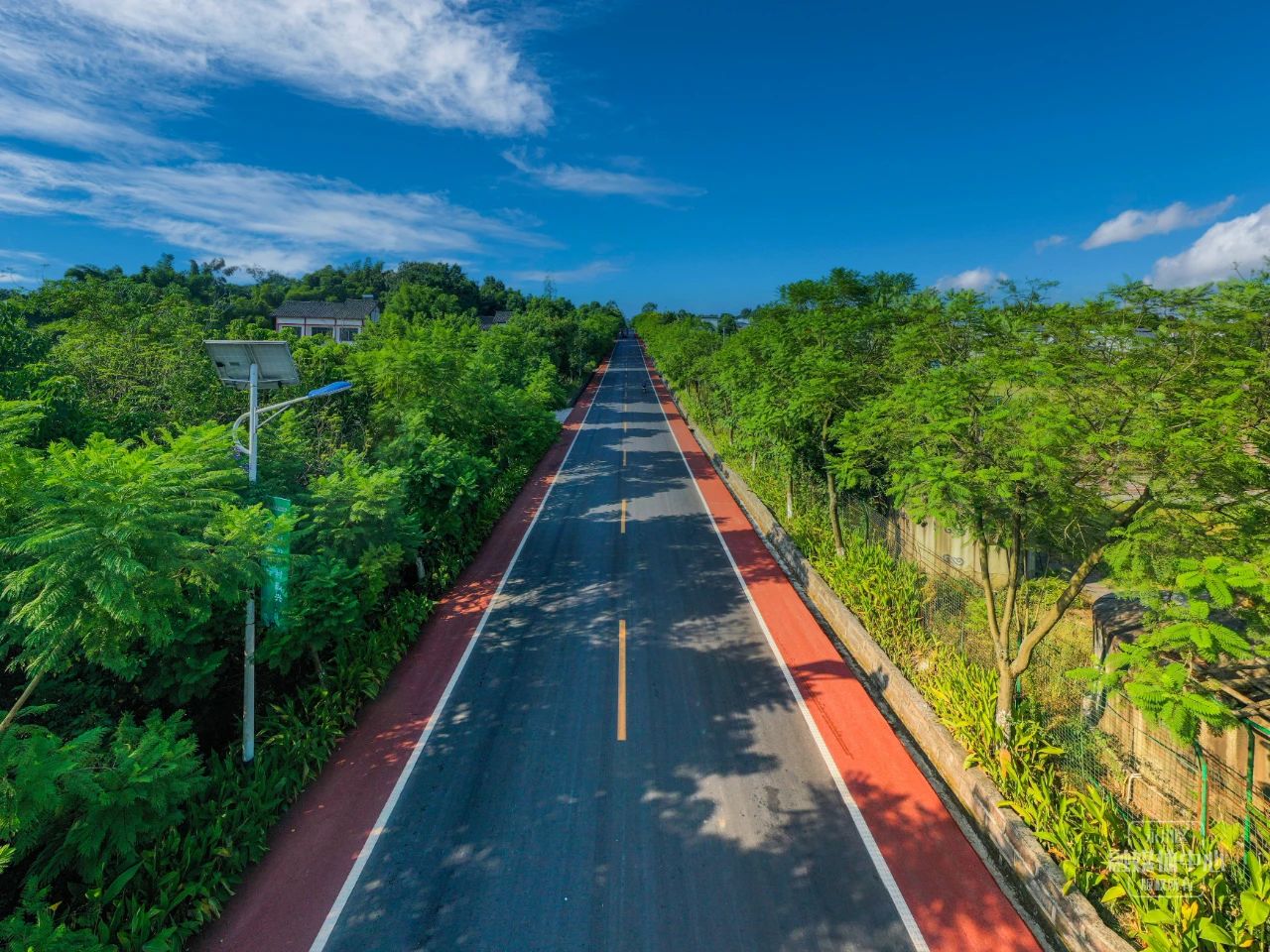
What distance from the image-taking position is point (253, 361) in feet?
31.8

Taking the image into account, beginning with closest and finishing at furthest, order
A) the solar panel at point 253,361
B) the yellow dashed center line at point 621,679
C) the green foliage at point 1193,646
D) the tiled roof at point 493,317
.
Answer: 1. the green foliage at point 1193,646
2. the solar panel at point 253,361
3. the yellow dashed center line at point 621,679
4. the tiled roof at point 493,317

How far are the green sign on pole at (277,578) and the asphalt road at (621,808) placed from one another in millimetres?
3219

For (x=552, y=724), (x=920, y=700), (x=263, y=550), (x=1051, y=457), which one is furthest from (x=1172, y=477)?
(x=263, y=550)

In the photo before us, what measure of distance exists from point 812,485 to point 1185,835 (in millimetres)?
13039

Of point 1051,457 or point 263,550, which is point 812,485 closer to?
point 1051,457

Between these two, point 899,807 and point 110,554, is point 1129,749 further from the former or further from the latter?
point 110,554

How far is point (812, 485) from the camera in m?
19.1

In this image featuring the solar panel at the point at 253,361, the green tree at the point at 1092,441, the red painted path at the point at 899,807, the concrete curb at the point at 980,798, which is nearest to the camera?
the concrete curb at the point at 980,798

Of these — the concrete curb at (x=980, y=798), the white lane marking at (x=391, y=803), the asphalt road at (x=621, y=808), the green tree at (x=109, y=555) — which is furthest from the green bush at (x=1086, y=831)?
the green tree at (x=109, y=555)

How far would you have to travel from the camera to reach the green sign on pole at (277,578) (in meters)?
8.02

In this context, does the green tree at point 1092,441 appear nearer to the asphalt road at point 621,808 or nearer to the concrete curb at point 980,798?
the concrete curb at point 980,798

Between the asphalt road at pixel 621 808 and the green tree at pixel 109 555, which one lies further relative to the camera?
the asphalt road at pixel 621 808

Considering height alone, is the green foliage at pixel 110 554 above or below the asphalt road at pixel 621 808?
above

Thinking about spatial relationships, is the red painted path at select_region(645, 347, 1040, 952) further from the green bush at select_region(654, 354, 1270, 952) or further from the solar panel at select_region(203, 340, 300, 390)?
the solar panel at select_region(203, 340, 300, 390)
